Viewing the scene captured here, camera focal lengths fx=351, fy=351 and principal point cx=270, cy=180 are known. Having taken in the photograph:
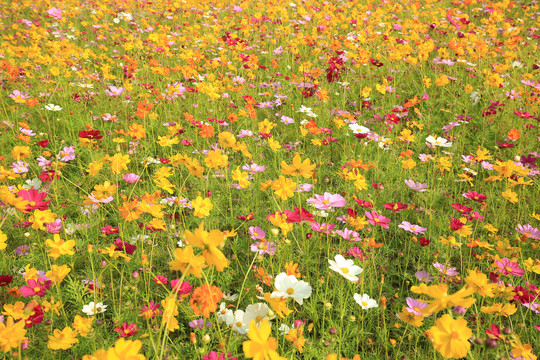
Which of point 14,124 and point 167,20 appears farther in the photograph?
point 167,20

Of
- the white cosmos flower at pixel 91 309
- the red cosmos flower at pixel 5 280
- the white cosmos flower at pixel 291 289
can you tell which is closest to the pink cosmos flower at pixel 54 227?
the red cosmos flower at pixel 5 280

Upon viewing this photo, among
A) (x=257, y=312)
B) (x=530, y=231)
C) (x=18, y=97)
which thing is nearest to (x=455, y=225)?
(x=530, y=231)

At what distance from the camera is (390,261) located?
1.65 metres

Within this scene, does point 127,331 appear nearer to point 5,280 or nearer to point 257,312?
point 257,312

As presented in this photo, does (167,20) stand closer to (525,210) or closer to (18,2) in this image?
(18,2)

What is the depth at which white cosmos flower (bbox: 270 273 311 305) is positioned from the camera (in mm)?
886

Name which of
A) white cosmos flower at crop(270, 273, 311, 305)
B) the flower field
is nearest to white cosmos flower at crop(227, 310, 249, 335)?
the flower field

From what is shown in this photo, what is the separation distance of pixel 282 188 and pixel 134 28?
4.16m

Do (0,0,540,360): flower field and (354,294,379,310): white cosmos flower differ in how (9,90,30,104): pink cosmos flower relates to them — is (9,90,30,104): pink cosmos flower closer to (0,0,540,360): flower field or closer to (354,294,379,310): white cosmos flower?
(0,0,540,360): flower field

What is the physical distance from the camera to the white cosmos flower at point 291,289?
34.9 inches

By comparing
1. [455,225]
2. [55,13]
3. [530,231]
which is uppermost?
[55,13]

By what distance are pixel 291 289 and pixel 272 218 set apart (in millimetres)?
241

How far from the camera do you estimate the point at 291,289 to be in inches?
36.3

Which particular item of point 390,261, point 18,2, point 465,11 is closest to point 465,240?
point 390,261
